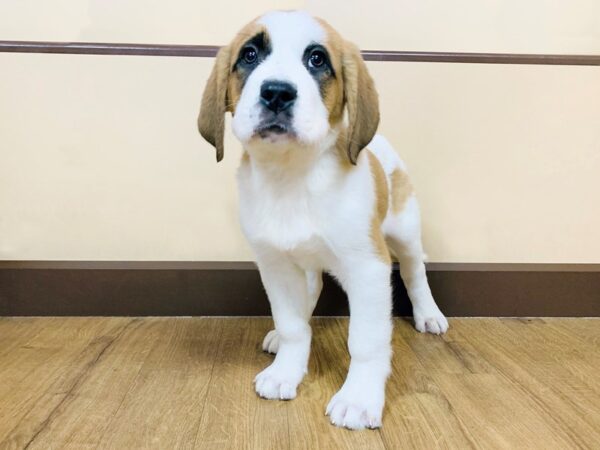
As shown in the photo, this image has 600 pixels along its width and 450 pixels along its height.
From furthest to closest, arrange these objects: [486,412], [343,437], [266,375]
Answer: [266,375], [486,412], [343,437]

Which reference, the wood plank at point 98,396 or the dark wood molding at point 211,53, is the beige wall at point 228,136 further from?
the wood plank at point 98,396

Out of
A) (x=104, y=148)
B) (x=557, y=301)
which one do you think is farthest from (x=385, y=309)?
(x=104, y=148)

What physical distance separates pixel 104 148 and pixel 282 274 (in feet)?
3.56

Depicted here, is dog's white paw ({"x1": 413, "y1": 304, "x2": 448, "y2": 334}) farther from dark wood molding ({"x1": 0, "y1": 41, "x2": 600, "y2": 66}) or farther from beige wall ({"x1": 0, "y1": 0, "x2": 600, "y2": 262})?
dark wood molding ({"x1": 0, "y1": 41, "x2": 600, "y2": 66})

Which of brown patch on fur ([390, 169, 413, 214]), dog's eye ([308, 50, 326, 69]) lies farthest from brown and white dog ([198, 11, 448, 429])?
brown patch on fur ([390, 169, 413, 214])

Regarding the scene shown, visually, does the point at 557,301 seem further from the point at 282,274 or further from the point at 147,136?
the point at 147,136

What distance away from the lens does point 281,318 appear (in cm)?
171

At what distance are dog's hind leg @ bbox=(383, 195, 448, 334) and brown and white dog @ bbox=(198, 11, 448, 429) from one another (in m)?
0.40

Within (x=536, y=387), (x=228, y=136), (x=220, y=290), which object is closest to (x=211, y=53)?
(x=228, y=136)

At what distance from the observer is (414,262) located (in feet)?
7.16

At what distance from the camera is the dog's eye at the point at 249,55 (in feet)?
4.86

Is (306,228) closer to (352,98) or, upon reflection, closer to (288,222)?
(288,222)

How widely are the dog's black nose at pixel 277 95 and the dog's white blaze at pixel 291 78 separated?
15 millimetres

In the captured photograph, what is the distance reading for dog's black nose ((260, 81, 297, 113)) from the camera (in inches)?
51.1
